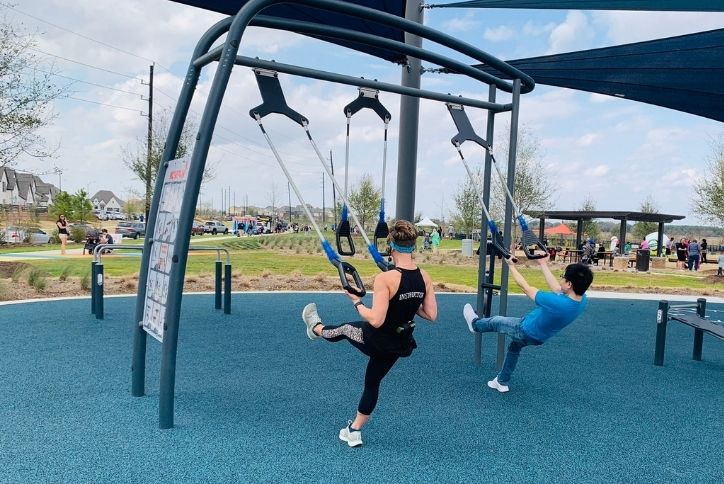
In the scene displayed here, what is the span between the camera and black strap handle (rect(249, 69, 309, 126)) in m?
4.82

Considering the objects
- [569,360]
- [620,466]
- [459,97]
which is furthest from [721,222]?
[620,466]

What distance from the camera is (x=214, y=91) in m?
3.95

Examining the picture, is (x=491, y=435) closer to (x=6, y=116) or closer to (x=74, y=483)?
(x=74, y=483)

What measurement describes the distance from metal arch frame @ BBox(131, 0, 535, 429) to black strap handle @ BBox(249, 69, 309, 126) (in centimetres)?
11

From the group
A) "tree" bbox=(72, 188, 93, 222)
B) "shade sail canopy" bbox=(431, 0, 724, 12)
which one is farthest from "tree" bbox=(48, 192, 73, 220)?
"shade sail canopy" bbox=(431, 0, 724, 12)

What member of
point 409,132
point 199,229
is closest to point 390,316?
point 409,132

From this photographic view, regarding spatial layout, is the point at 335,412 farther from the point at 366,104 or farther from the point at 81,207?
the point at 81,207

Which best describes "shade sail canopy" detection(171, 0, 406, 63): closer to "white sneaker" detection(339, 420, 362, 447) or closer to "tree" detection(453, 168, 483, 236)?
"white sneaker" detection(339, 420, 362, 447)

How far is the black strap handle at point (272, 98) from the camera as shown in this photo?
4816 millimetres

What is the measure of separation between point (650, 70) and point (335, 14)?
16.0ft

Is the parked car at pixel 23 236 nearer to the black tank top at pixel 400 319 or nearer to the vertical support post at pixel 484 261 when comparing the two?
the vertical support post at pixel 484 261

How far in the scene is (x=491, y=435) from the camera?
4.25 metres

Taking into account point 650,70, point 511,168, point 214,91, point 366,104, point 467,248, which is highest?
point 650,70

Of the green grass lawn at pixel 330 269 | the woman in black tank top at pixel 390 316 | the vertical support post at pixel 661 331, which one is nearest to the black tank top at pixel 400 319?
the woman in black tank top at pixel 390 316
